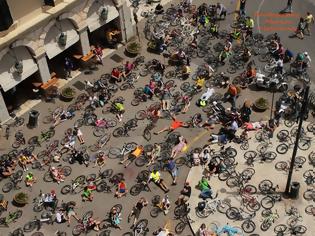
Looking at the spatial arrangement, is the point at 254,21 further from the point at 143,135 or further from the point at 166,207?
the point at 166,207

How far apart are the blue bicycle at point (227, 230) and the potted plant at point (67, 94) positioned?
60.4 ft

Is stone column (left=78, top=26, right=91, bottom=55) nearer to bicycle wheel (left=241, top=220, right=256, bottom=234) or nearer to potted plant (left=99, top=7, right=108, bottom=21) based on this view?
potted plant (left=99, top=7, right=108, bottom=21)

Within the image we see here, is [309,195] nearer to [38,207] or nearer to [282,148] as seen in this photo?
[282,148]

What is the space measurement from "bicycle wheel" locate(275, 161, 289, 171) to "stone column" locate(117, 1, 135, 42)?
21368 mm

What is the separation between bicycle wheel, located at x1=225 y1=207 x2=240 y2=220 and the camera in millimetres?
37875

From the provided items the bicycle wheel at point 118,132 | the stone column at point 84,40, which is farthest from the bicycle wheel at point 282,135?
the stone column at point 84,40

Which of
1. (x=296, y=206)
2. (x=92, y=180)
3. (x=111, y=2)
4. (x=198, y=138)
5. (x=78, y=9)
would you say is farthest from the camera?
(x=111, y=2)

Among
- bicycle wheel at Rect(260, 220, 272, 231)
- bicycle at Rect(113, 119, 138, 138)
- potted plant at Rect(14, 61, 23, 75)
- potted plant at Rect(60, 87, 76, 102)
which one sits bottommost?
bicycle wheel at Rect(260, 220, 272, 231)

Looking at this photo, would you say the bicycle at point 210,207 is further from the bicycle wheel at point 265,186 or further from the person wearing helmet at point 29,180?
the person wearing helmet at point 29,180

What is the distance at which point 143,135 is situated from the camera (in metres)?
44.4

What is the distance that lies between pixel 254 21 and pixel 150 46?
37.5 ft

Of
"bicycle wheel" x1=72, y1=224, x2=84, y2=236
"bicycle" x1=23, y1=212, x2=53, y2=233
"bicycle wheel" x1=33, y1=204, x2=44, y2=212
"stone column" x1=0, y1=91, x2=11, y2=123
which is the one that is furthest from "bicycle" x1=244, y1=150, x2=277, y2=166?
"stone column" x1=0, y1=91, x2=11, y2=123

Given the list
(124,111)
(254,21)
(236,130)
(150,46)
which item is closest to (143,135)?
(124,111)

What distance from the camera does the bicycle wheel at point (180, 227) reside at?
123 feet
